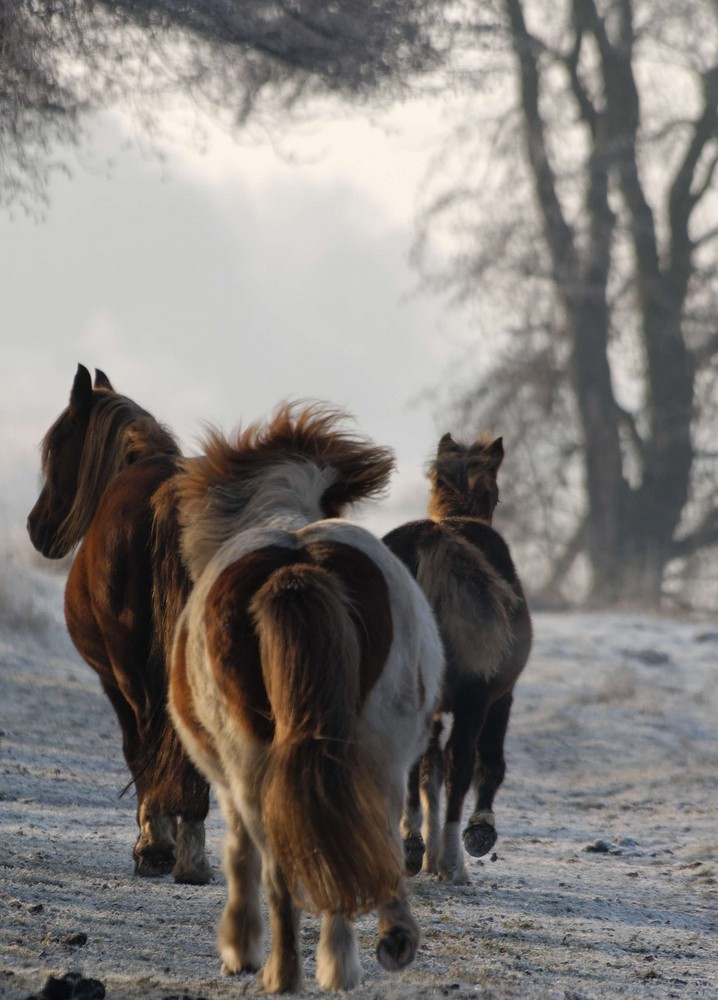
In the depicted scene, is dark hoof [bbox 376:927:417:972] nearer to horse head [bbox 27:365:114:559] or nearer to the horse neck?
the horse neck

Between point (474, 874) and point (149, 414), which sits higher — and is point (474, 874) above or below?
below

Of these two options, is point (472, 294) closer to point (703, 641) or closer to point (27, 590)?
point (703, 641)

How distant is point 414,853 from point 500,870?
23.1 inches

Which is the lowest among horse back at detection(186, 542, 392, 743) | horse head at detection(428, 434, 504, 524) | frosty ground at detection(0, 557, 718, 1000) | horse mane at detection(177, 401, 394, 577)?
frosty ground at detection(0, 557, 718, 1000)

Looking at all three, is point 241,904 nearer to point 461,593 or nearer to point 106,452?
point 461,593

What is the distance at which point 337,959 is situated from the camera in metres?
3.64

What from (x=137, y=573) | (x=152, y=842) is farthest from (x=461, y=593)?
(x=152, y=842)

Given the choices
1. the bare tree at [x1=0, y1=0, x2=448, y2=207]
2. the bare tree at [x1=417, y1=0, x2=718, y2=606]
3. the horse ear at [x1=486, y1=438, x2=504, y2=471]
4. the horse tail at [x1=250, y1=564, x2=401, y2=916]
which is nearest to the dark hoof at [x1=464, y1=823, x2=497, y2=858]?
the horse ear at [x1=486, y1=438, x2=504, y2=471]

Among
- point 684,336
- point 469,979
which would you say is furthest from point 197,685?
point 684,336

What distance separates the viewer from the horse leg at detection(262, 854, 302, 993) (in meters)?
3.65

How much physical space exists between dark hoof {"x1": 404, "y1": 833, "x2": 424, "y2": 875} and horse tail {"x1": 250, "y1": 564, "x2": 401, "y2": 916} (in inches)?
90.8

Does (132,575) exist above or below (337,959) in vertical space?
above

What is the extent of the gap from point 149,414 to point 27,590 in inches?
309

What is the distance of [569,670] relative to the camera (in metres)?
13.3
